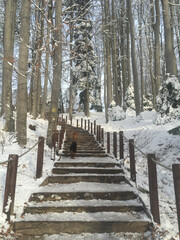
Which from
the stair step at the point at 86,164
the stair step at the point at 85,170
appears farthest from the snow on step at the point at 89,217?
the stair step at the point at 86,164

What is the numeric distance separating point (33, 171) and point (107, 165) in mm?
2243

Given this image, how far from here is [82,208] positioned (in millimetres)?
3740

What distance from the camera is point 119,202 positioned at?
13.2ft

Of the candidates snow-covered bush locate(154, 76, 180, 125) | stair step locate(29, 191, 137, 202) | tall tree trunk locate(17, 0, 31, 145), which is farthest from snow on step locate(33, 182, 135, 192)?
snow-covered bush locate(154, 76, 180, 125)

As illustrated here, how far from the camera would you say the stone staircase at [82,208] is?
3285 mm

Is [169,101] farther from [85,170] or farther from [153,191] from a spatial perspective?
[153,191]

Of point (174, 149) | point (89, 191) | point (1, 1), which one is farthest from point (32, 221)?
point (1, 1)

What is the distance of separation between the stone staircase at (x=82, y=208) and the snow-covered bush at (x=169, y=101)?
663cm

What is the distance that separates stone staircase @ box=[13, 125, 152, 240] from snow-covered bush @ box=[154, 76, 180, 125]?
21.7 ft

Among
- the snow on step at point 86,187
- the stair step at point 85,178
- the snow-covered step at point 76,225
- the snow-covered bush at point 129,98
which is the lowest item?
the snow-covered step at point 76,225

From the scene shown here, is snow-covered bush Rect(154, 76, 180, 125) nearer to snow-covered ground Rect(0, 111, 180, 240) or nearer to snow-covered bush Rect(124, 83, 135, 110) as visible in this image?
snow-covered ground Rect(0, 111, 180, 240)

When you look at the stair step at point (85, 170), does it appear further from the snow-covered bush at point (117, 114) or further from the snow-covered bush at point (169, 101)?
the snow-covered bush at point (117, 114)

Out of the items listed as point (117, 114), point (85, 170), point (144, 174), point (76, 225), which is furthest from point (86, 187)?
point (117, 114)

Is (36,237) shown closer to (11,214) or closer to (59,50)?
(11,214)
